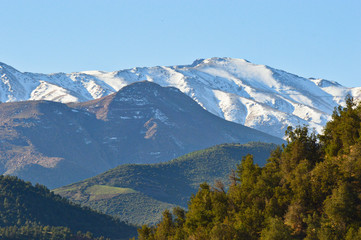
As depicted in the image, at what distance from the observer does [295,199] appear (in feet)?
438

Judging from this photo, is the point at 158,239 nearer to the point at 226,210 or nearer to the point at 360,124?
the point at 226,210

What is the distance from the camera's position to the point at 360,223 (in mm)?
121562

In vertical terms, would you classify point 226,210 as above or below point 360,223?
below

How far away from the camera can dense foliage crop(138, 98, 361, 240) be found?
122188 mm

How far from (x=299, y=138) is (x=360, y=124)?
1411 centimetres

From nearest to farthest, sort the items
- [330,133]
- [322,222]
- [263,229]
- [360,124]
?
[322,222] → [263,229] → [360,124] → [330,133]

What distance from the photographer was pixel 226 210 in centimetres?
14975

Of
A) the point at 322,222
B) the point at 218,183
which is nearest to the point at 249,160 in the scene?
the point at 218,183

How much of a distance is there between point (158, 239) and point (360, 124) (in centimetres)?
5179

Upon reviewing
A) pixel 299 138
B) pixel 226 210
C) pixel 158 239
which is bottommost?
pixel 158 239

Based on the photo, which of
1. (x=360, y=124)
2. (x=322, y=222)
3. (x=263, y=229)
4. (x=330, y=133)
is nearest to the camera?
(x=322, y=222)

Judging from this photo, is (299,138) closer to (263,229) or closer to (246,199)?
(246,199)

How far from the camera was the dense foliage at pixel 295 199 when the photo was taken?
122 m

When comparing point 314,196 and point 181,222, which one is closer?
point 314,196
